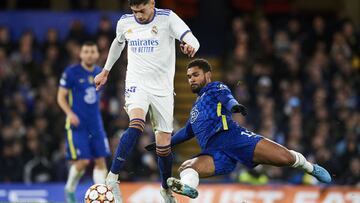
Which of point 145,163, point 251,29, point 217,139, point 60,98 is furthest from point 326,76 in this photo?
point 217,139

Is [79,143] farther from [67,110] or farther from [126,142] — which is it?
[126,142]

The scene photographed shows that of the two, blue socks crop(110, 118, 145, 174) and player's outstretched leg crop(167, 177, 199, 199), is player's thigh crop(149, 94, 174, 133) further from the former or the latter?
player's outstretched leg crop(167, 177, 199, 199)

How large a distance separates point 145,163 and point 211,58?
5210mm

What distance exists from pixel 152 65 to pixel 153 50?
0.59ft

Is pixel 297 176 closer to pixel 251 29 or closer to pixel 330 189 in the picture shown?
pixel 330 189

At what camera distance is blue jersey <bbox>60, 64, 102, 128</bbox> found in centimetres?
1391

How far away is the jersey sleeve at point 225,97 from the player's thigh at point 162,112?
67 centimetres

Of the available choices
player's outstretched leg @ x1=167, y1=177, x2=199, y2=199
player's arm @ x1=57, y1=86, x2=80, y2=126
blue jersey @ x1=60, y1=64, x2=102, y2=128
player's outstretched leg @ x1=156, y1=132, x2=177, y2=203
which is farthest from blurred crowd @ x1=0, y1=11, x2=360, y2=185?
player's outstretched leg @ x1=167, y1=177, x2=199, y2=199

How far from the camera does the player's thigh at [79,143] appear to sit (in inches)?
548

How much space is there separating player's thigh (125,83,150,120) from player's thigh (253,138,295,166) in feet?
4.55

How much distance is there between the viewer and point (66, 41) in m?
20.8

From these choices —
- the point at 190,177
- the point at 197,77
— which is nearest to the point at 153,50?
the point at 197,77

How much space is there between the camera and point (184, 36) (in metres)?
11.0

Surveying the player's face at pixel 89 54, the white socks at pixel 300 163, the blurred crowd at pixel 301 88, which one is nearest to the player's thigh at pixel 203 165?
the white socks at pixel 300 163
